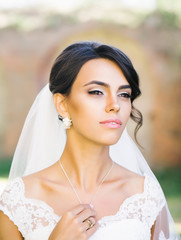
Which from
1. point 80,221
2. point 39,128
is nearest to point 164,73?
point 39,128

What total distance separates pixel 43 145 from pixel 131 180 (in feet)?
2.02

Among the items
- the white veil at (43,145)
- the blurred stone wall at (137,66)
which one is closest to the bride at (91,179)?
the white veil at (43,145)

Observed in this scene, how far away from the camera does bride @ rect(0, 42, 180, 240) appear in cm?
227

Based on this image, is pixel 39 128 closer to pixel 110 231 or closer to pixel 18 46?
pixel 110 231

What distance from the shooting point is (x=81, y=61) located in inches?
93.9

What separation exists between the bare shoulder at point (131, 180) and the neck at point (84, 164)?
125mm

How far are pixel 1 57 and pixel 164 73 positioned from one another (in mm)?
3743

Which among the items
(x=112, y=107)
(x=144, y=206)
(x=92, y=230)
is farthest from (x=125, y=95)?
(x=92, y=230)

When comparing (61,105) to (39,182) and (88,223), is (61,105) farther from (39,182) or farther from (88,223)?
(88,223)

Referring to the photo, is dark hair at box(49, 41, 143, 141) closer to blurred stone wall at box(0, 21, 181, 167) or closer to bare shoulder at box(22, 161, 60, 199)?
bare shoulder at box(22, 161, 60, 199)

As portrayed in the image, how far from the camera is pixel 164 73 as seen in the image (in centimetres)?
1055

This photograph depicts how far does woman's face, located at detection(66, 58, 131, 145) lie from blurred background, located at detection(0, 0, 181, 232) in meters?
8.14

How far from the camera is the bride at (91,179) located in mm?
2268

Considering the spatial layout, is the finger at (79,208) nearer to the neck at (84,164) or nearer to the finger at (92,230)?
the finger at (92,230)
